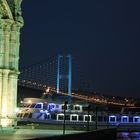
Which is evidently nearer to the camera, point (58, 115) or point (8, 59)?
point (8, 59)

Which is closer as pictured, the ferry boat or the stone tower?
the stone tower

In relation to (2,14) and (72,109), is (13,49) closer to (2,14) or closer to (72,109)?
(2,14)

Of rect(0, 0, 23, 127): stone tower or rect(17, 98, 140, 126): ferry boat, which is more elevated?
rect(0, 0, 23, 127): stone tower

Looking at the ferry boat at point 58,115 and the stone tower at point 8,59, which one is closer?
the stone tower at point 8,59

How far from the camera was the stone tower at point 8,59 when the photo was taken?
51.9 metres

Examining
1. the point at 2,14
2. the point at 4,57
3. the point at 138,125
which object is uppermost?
the point at 2,14

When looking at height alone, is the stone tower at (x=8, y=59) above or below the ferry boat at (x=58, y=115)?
above

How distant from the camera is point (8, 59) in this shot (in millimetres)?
52438

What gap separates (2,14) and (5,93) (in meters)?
7.38

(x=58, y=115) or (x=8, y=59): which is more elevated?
(x=8, y=59)

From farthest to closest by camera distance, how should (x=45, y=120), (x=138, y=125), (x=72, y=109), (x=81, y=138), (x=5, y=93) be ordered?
(x=72, y=109)
(x=138, y=125)
(x=45, y=120)
(x=5, y=93)
(x=81, y=138)

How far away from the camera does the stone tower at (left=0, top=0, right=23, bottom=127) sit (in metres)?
51.9

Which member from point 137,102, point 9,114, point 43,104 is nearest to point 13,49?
point 9,114

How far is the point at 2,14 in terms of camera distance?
52594 mm
